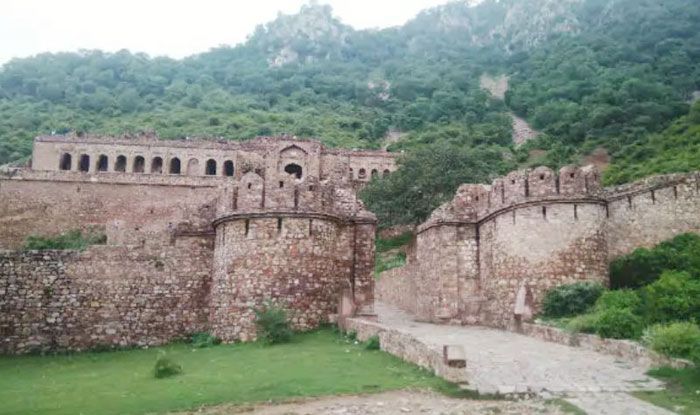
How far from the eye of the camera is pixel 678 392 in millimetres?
8883

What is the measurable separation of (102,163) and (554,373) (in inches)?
2175

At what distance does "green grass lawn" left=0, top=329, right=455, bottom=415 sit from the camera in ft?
30.6

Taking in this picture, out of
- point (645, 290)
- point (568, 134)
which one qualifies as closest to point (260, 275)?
point (645, 290)

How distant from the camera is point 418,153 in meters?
44.1

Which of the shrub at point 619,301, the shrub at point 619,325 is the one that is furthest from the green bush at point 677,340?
the shrub at point 619,301

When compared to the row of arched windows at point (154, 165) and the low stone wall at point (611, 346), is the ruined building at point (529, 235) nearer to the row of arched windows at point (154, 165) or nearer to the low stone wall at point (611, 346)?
the low stone wall at point (611, 346)

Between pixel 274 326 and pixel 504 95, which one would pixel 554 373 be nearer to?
pixel 274 326

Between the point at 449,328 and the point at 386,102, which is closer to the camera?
the point at 449,328

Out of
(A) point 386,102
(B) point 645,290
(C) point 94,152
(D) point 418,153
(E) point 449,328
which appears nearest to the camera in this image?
(B) point 645,290

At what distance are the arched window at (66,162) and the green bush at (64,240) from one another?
13535 millimetres

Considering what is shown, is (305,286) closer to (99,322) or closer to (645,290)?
(99,322)

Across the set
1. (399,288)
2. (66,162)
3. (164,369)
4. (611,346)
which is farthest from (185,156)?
(611,346)

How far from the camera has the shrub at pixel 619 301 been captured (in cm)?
1342

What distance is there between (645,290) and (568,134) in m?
59.8
